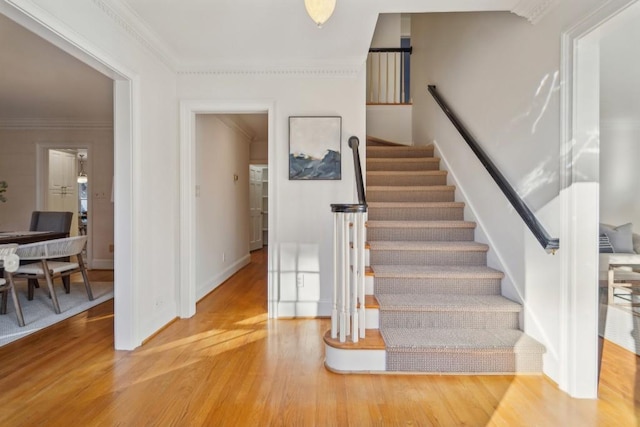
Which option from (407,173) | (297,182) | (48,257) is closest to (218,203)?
(297,182)

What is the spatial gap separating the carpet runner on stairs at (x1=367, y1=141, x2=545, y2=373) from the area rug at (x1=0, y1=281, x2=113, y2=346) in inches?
117

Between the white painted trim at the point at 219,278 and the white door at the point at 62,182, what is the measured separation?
3.72 m

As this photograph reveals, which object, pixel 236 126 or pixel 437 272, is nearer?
pixel 437 272

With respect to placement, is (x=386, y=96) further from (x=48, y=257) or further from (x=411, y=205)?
(x=48, y=257)

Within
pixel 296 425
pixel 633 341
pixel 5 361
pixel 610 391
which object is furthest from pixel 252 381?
pixel 633 341

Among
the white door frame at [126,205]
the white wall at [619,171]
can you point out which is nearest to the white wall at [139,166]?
the white door frame at [126,205]

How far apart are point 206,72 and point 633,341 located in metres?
4.24

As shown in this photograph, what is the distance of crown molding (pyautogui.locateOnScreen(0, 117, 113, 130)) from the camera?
213 inches

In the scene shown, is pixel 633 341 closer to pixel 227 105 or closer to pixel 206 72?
pixel 227 105

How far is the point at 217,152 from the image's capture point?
4.34 meters

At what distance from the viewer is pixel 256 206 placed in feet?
25.8

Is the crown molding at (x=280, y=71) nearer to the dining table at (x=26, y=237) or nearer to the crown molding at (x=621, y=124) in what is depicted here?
the dining table at (x=26, y=237)

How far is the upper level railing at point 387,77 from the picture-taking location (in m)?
5.59

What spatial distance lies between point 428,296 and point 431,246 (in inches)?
19.2
